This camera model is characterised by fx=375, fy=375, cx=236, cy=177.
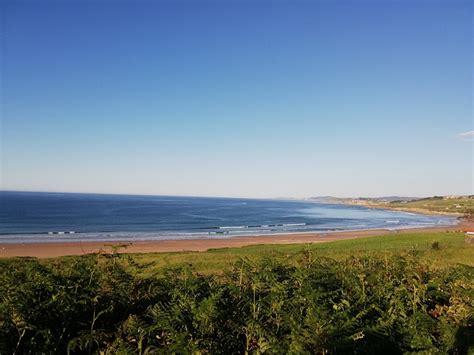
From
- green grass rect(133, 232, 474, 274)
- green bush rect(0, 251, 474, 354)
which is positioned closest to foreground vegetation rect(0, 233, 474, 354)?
green bush rect(0, 251, 474, 354)

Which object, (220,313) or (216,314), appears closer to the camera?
(216,314)

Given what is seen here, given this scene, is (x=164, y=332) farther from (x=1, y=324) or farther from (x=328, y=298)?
(x=328, y=298)

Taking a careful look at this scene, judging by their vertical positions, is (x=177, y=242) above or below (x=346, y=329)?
below

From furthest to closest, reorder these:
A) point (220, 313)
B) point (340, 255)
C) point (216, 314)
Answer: point (340, 255)
point (220, 313)
point (216, 314)

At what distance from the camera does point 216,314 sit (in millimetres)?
4262

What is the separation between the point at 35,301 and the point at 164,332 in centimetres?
153

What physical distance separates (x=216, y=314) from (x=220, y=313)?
183mm

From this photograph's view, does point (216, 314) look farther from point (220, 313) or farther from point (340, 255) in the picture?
point (340, 255)

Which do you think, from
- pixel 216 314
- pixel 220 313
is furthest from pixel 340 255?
pixel 216 314

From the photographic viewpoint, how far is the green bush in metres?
3.96

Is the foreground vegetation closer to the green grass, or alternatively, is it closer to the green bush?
the green bush

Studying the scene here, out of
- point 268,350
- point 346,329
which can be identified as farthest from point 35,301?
point 346,329

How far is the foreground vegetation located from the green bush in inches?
0.5

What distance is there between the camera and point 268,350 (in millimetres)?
3771
